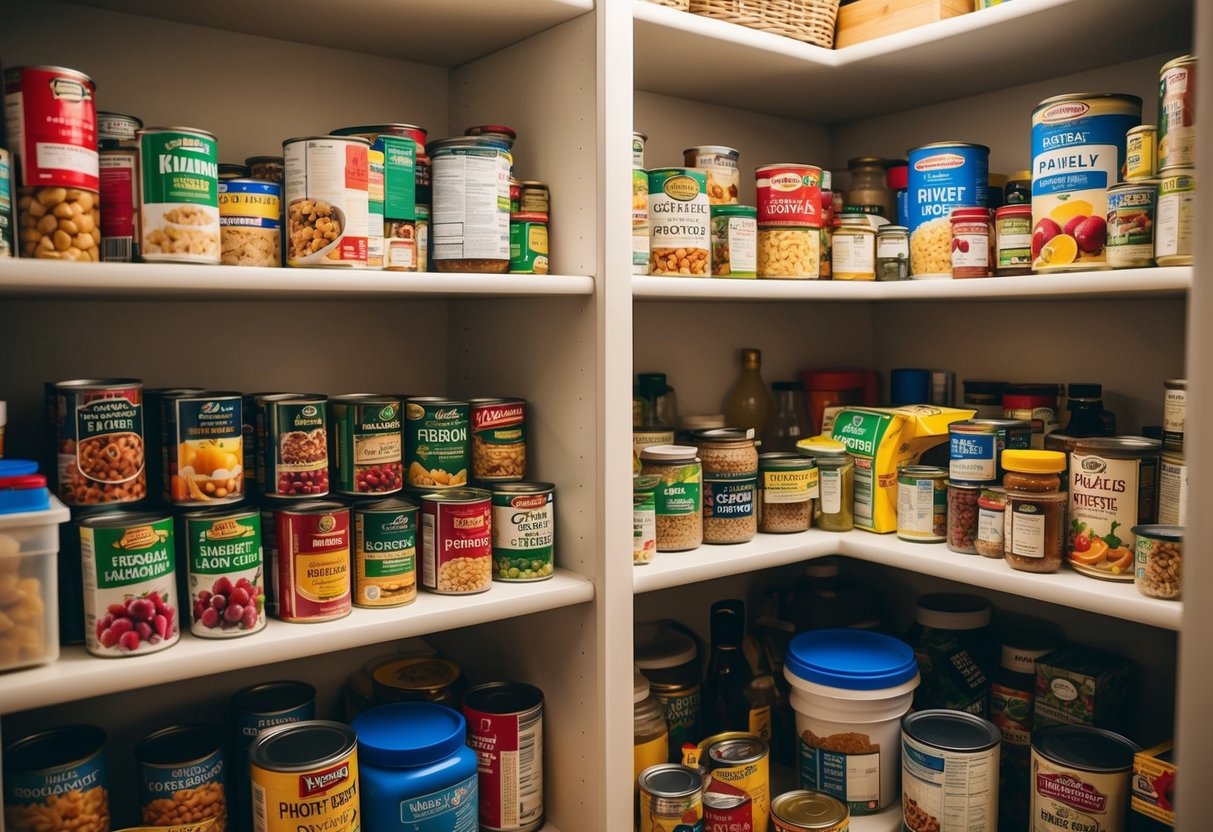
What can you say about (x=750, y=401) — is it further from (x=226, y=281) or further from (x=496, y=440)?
(x=226, y=281)

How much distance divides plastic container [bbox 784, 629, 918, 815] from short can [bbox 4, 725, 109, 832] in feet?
3.38

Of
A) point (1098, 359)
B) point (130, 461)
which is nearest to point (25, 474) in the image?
point (130, 461)

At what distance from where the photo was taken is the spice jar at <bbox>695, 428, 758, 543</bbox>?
5.24 feet

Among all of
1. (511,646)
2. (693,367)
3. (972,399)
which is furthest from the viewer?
(693,367)

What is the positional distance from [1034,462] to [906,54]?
711mm

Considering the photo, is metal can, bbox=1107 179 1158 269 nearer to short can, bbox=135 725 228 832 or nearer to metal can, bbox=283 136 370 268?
metal can, bbox=283 136 370 268

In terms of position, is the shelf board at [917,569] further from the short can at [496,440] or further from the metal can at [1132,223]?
the metal can at [1132,223]

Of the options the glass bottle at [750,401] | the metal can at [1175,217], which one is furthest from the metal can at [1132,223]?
the glass bottle at [750,401]

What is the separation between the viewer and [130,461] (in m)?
1.10

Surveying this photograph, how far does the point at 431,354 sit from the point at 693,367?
21.3 inches

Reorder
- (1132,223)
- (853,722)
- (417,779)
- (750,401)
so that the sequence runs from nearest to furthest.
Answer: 1. (417,779)
2. (1132,223)
3. (853,722)
4. (750,401)

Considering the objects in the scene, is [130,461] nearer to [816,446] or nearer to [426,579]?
[426,579]

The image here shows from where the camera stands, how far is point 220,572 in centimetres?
112

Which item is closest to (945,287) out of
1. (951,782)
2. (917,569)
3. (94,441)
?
(917,569)
